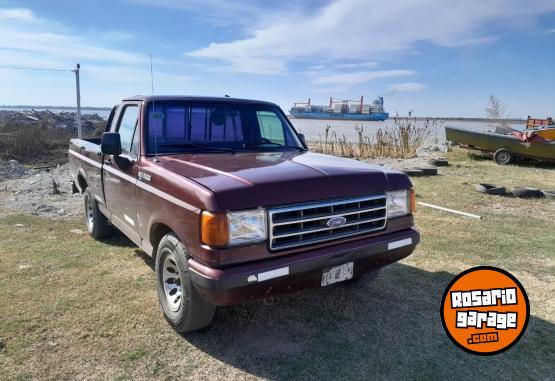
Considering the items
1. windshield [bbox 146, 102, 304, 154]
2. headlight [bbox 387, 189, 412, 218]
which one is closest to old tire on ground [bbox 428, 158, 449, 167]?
windshield [bbox 146, 102, 304, 154]

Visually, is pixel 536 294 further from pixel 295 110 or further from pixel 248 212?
pixel 295 110

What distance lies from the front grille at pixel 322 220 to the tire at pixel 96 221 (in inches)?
141

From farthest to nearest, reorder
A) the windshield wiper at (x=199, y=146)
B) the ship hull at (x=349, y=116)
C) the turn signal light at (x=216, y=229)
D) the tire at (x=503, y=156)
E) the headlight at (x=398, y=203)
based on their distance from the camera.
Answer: the ship hull at (x=349, y=116) < the tire at (x=503, y=156) < the windshield wiper at (x=199, y=146) < the headlight at (x=398, y=203) < the turn signal light at (x=216, y=229)

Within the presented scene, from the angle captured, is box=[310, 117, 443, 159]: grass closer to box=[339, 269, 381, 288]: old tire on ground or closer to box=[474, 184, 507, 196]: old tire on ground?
box=[474, 184, 507, 196]: old tire on ground

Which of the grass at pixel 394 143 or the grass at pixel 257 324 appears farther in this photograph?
the grass at pixel 394 143

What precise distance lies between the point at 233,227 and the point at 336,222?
83 centimetres

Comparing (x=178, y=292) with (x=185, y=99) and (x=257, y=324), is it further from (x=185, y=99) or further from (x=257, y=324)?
(x=185, y=99)

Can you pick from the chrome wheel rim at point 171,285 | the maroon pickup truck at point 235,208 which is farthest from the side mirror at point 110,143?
the chrome wheel rim at point 171,285

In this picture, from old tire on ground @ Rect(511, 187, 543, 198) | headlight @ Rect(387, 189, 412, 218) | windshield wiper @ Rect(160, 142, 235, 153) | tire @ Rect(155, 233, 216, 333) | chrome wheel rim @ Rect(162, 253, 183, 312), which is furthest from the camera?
old tire on ground @ Rect(511, 187, 543, 198)

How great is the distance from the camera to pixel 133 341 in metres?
3.38

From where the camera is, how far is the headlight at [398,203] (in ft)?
11.8

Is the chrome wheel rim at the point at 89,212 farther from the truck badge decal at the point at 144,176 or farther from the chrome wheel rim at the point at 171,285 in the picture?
the chrome wheel rim at the point at 171,285

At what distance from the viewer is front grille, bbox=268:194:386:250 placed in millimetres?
2979

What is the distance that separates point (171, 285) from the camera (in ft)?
11.8
